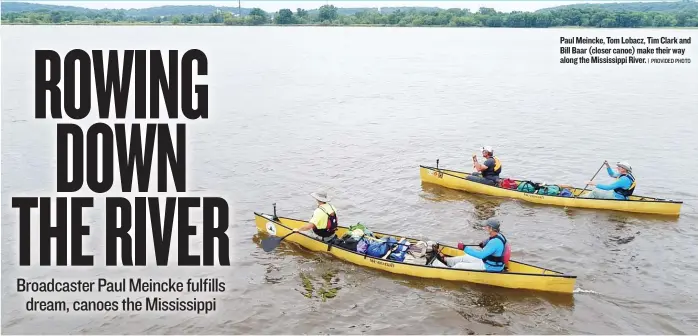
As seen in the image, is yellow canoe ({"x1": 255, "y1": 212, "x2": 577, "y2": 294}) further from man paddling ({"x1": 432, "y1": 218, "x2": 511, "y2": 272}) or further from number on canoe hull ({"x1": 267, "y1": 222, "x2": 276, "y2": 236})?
number on canoe hull ({"x1": 267, "y1": 222, "x2": 276, "y2": 236})

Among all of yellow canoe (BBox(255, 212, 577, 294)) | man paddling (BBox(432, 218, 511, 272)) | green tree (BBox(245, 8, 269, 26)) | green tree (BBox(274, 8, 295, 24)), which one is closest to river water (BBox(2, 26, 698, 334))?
yellow canoe (BBox(255, 212, 577, 294))

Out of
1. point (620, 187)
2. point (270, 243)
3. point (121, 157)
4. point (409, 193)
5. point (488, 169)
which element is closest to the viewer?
point (270, 243)

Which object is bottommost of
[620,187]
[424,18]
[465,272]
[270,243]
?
[465,272]

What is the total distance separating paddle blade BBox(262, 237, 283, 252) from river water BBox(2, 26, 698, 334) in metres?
0.35

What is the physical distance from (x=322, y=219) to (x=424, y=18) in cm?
12694

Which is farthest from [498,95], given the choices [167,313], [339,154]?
[167,313]

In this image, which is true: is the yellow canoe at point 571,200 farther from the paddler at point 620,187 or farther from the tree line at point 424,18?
the tree line at point 424,18

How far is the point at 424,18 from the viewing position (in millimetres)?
135875

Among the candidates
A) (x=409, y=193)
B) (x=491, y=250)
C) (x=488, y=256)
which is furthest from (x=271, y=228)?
(x=409, y=193)

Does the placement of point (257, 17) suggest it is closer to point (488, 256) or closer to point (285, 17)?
point (285, 17)

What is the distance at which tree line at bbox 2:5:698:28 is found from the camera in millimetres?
90500

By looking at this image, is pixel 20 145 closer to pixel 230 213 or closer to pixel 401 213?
pixel 230 213

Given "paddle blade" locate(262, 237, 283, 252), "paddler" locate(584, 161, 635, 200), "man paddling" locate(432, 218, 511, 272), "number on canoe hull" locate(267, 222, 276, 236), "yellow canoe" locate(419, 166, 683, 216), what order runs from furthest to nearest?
"paddler" locate(584, 161, 635, 200), "yellow canoe" locate(419, 166, 683, 216), "number on canoe hull" locate(267, 222, 276, 236), "paddle blade" locate(262, 237, 283, 252), "man paddling" locate(432, 218, 511, 272)

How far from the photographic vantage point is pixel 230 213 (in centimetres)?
1855
